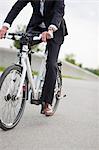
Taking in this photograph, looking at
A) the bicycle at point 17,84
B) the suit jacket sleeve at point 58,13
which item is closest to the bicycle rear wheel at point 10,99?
the bicycle at point 17,84

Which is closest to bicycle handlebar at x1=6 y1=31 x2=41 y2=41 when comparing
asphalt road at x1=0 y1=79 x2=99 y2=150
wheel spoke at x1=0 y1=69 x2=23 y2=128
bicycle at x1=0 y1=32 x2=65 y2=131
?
bicycle at x1=0 y1=32 x2=65 y2=131

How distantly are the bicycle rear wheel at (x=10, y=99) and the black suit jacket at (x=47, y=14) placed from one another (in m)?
0.68

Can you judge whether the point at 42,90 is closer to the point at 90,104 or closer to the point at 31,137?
the point at 31,137

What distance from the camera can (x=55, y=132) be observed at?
18.0ft

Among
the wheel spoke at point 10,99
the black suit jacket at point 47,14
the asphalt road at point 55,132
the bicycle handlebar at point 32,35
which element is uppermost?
the black suit jacket at point 47,14

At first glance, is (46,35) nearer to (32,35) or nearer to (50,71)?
(32,35)

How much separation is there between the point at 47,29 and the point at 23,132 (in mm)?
1317

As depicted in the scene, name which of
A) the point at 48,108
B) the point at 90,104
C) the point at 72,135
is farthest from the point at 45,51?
the point at 90,104

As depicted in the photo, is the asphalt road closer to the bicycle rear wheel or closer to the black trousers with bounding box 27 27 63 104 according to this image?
the bicycle rear wheel

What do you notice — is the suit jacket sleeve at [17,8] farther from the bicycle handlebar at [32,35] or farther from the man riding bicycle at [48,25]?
the bicycle handlebar at [32,35]

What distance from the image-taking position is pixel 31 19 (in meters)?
6.04

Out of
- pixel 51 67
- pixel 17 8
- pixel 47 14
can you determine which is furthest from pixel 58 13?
pixel 51 67

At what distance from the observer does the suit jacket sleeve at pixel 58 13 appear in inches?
218

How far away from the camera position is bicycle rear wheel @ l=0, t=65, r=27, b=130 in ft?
17.2
